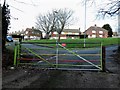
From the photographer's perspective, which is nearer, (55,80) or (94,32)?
(55,80)

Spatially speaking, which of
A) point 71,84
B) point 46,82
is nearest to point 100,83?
point 71,84

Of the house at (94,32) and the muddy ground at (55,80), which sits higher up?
the house at (94,32)

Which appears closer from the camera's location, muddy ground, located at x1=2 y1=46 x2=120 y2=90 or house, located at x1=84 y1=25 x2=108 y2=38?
muddy ground, located at x1=2 y1=46 x2=120 y2=90

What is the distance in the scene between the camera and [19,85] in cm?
844

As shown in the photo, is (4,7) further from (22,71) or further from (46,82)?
(46,82)

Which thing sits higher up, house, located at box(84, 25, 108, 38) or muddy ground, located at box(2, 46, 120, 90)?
house, located at box(84, 25, 108, 38)

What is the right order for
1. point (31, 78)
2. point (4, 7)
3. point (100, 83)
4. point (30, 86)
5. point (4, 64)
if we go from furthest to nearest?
point (4, 7)
point (4, 64)
point (31, 78)
point (100, 83)
point (30, 86)

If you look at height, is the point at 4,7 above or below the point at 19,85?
above

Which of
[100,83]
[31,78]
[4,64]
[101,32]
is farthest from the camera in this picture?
[101,32]

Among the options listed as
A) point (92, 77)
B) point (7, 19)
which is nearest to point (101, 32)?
point (7, 19)

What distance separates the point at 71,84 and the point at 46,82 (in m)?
0.99

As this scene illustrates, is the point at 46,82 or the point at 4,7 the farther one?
the point at 4,7

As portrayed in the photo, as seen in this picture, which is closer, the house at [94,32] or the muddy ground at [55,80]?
the muddy ground at [55,80]

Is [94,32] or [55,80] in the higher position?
[94,32]
